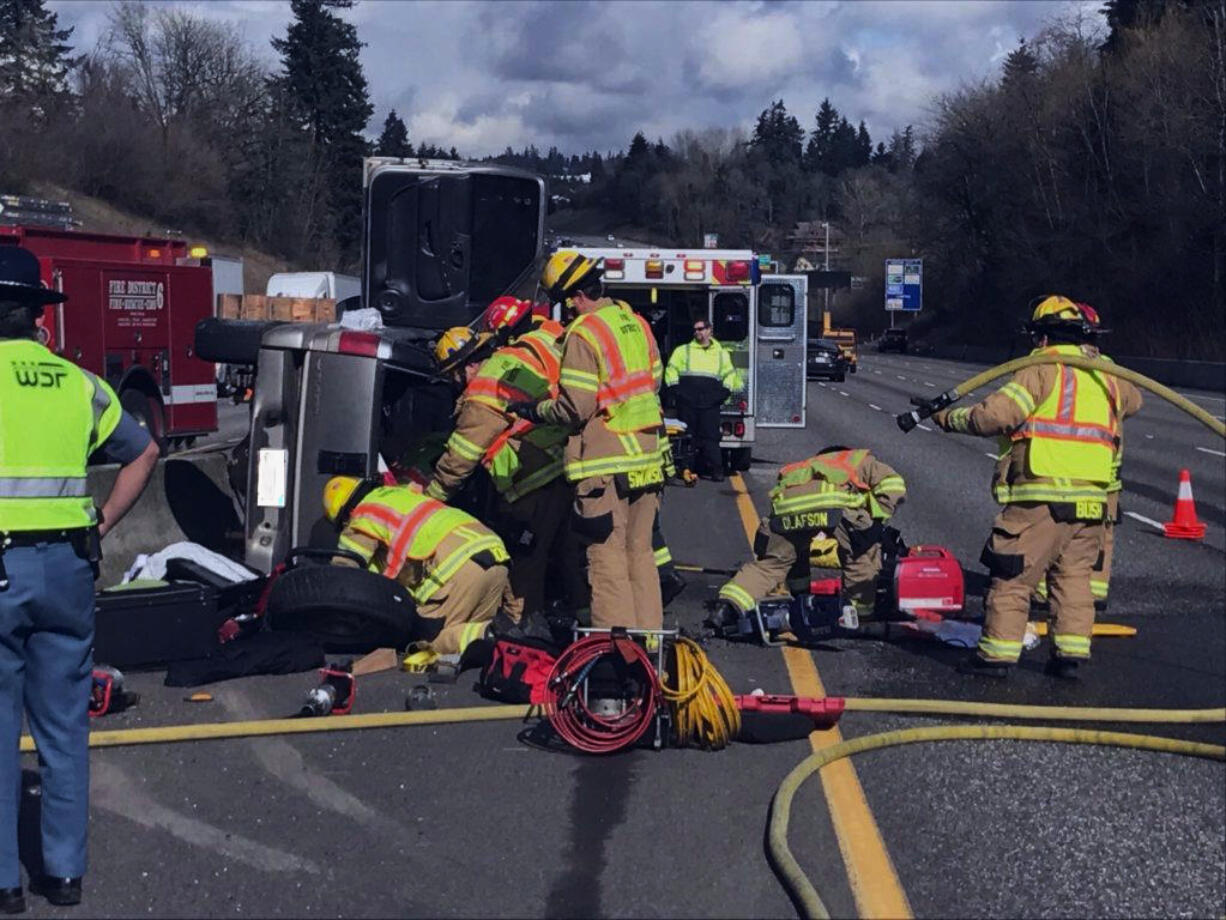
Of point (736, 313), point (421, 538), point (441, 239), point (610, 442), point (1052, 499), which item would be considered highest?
point (441, 239)

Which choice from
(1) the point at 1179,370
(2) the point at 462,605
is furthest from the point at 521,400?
(1) the point at 1179,370

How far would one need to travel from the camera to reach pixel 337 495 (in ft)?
27.4

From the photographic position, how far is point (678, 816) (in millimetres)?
5656

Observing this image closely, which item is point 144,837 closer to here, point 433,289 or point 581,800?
point 581,800

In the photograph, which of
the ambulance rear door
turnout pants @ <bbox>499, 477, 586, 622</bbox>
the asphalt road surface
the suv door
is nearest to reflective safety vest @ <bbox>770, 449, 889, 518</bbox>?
the asphalt road surface

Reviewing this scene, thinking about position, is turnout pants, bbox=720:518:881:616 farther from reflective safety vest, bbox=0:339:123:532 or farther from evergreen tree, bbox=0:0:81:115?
evergreen tree, bbox=0:0:81:115

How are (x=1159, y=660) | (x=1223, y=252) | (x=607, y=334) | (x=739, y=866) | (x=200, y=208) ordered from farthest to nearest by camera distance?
(x=200, y=208), (x=1223, y=252), (x=1159, y=660), (x=607, y=334), (x=739, y=866)

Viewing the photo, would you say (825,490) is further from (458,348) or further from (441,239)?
(441,239)

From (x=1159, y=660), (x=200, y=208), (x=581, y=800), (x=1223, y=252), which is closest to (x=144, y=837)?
(x=581, y=800)

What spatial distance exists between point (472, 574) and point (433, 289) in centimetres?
708

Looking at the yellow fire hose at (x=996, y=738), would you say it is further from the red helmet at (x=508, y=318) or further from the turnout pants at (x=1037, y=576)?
the red helmet at (x=508, y=318)

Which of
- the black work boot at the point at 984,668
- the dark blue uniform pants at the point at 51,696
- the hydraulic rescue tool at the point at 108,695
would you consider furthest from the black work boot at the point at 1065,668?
the dark blue uniform pants at the point at 51,696

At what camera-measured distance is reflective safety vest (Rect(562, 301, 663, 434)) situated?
7.47m

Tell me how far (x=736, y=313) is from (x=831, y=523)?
29.3ft
